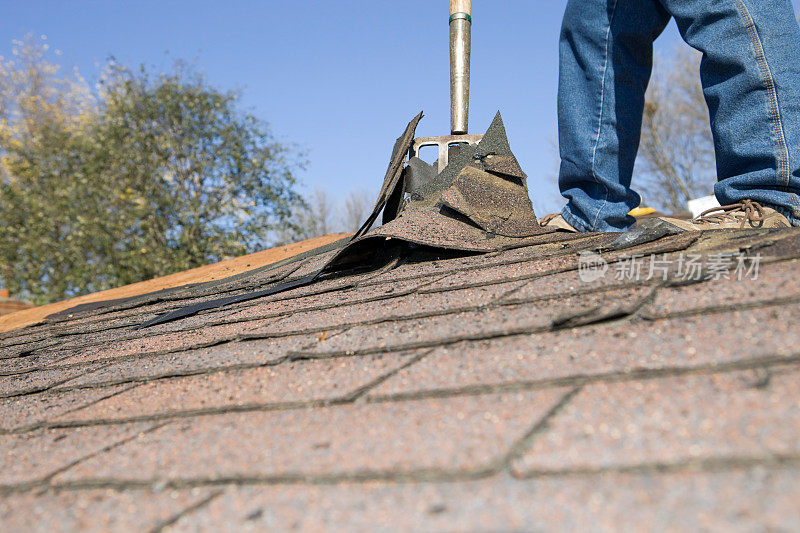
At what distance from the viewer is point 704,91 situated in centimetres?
217

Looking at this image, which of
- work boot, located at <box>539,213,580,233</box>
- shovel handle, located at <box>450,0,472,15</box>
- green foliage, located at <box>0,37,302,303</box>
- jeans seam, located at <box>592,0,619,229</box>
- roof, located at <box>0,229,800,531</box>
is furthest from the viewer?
green foliage, located at <box>0,37,302,303</box>

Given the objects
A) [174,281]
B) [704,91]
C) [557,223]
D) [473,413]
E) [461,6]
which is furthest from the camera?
[174,281]

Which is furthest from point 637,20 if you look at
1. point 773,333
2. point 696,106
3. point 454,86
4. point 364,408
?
point 696,106

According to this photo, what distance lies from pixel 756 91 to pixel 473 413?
1754 mm

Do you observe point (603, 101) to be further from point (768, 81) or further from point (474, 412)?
point (474, 412)

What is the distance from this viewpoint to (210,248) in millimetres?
9383

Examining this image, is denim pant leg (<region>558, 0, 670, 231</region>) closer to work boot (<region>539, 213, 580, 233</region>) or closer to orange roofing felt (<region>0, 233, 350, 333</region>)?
work boot (<region>539, 213, 580, 233</region>)

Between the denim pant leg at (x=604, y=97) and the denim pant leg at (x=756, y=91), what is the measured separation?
0.44 meters

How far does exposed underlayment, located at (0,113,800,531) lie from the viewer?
2.00 feet

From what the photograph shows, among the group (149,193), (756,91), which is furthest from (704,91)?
(149,193)

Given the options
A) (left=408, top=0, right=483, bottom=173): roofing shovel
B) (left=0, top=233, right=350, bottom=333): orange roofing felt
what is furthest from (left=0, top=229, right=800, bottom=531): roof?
(left=0, top=233, right=350, bottom=333): orange roofing felt

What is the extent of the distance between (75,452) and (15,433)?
0.36 meters

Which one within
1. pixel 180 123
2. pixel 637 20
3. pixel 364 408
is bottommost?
pixel 364 408

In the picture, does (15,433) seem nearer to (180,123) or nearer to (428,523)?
(428,523)
